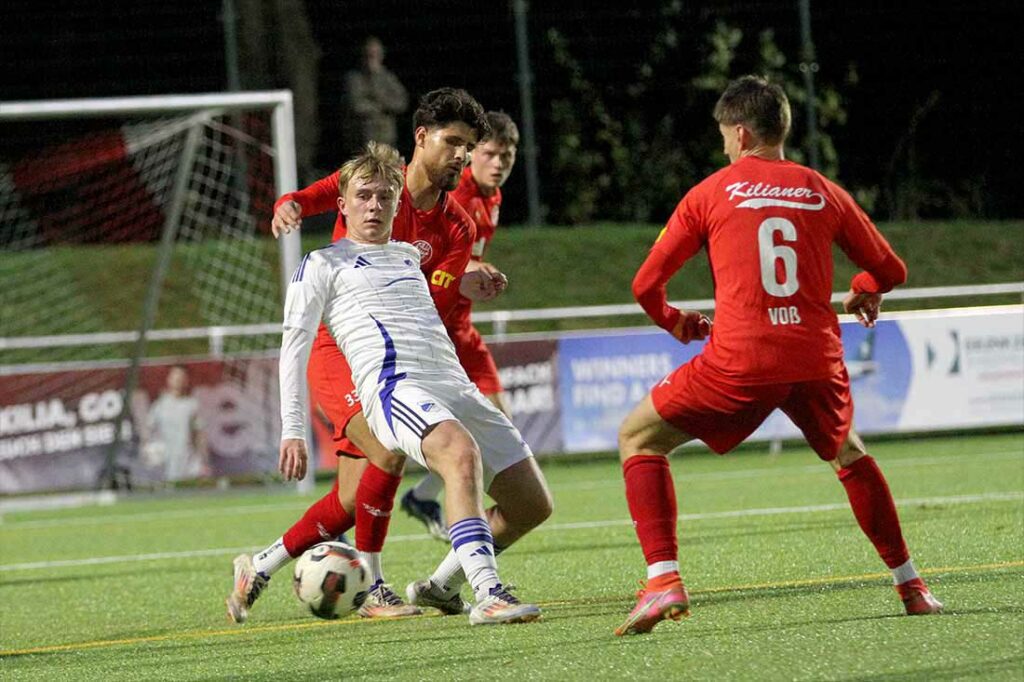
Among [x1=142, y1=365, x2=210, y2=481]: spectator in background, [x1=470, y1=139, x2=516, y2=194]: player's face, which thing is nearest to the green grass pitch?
[x1=142, y1=365, x2=210, y2=481]: spectator in background

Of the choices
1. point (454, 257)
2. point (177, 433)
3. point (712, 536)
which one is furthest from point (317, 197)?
point (177, 433)

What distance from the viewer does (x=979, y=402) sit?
47.0ft

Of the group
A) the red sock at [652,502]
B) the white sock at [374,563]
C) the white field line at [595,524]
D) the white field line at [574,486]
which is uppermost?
the red sock at [652,502]

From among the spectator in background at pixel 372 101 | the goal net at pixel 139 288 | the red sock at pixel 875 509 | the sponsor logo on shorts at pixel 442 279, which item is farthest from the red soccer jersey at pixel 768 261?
the spectator in background at pixel 372 101

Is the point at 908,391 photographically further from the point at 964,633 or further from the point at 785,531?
the point at 964,633

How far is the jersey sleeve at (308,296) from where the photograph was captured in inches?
229

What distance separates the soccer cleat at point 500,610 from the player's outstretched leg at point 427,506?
2.84 meters

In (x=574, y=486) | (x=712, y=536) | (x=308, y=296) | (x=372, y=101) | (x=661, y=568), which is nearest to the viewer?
(x=661, y=568)

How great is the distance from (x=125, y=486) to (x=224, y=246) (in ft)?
13.6

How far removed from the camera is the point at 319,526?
21.5 ft

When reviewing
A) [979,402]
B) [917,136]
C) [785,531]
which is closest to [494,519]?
[785,531]

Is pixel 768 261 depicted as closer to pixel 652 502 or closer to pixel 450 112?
pixel 652 502

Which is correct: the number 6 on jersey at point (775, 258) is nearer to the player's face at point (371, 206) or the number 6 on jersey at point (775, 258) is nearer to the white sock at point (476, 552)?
the white sock at point (476, 552)

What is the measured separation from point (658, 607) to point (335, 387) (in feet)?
6.13
